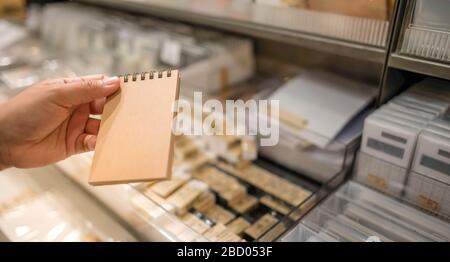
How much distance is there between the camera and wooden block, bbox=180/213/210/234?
1.07 m

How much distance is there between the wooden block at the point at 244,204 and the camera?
4.01 ft

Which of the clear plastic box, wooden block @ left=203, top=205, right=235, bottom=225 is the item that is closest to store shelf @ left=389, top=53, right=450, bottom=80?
the clear plastic box

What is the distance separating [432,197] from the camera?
3.27ft

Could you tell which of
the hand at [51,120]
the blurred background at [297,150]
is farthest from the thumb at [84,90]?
the blurred background at [297,150]

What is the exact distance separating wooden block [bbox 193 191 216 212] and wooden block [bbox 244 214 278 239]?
0.53ft

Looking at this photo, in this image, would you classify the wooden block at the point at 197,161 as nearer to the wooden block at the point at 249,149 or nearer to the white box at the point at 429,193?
the wooden block at the point at 249,149

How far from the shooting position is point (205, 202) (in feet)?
4.00

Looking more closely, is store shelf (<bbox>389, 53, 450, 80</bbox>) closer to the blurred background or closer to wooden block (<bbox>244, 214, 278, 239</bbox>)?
the blurred background

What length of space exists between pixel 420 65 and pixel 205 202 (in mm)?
748

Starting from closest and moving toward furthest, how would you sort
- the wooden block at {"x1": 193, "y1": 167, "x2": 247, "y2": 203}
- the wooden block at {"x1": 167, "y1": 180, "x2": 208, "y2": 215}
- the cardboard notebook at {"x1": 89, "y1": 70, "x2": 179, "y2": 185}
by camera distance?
the cardboard notebook at {"x1": 89, "y1": 70, "x2": 179, "y2": 185} < the wooden block at {"x1": 167, "y1": 180, "x2": 208, "y2": 215} < the wooden block at {"x1": 193, "y1": 167, "x2": 247, "y2": 203}

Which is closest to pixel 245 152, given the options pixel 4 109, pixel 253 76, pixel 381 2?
pixel 253 76

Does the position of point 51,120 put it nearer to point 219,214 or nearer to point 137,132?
point 137,132

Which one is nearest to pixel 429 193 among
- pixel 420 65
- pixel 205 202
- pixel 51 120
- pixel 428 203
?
pixel 428 203

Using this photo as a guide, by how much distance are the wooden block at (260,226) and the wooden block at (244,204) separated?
0.06 metres
